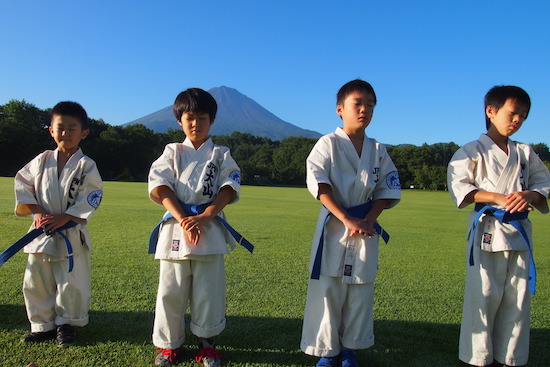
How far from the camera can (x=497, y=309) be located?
257 cm

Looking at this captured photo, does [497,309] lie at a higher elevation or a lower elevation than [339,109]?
lower

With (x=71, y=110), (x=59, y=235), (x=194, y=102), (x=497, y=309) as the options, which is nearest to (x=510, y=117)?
(x=497, y=309)

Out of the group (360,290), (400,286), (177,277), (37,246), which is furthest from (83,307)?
(400,286)

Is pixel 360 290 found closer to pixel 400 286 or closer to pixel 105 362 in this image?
pixel 105 362

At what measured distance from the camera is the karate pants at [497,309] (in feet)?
8.21

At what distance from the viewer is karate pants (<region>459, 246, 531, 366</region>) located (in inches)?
98.6

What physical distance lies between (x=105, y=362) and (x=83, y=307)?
53 centimetres

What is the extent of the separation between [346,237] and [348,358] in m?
0.76

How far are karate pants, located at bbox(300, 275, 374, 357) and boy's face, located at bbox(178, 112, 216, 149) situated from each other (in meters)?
1.24

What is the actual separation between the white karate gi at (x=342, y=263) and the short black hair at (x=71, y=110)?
5.61 ft

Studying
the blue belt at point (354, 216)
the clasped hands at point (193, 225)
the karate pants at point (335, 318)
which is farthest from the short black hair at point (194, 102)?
the karate pants at point (335, 318)

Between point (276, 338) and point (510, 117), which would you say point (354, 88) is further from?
point (276, 338)

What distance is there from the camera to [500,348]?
8.39 ft

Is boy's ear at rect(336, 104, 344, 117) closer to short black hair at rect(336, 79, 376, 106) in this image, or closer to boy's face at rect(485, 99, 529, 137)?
short black hair at rect(336, 79, 376, 106)
